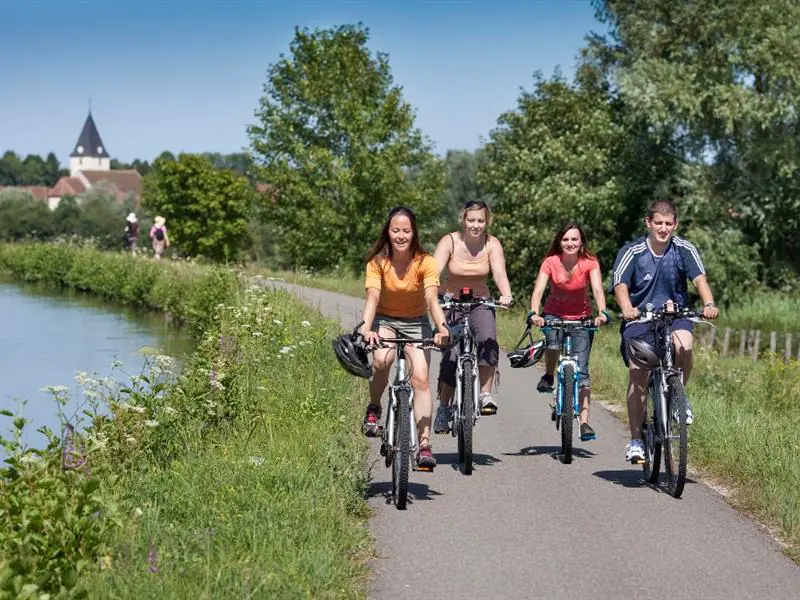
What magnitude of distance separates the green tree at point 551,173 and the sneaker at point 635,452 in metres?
25.7

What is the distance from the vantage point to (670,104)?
31047 millimetres

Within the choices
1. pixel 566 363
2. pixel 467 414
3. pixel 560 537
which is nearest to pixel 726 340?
pixel 566 363

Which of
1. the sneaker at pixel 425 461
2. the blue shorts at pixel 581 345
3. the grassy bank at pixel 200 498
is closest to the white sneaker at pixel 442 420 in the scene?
the grassy bank at pixel 200 498

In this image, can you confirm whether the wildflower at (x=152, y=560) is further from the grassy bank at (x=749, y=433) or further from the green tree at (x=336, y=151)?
the green tree at (x=336, y=151)

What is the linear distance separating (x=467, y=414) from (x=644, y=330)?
1.32 m

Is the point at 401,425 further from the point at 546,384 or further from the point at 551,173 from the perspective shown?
the point at 551,173

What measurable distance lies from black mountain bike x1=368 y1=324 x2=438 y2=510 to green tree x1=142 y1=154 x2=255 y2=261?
53129mm

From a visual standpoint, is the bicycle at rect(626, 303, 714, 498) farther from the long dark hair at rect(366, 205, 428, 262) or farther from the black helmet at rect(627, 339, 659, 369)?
the long dark hair at rect(366, 205, 428, 262)

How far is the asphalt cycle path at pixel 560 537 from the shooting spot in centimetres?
572

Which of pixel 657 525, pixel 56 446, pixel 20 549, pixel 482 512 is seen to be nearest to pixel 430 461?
pixel 482 512

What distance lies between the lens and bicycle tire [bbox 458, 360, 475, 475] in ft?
27.4

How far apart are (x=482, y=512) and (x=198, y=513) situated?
1753 millimetres

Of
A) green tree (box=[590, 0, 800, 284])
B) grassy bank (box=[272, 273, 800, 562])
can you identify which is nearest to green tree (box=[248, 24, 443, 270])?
green tree (box=[590, 0, 800, 284])

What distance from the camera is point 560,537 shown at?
21.9ft
